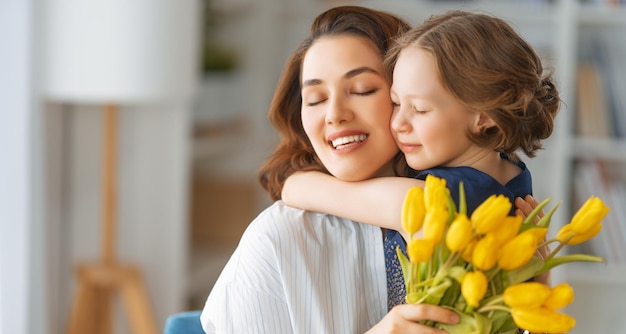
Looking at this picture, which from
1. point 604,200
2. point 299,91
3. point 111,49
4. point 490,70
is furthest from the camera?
point 604,200

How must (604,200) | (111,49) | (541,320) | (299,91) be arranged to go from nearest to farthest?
(541,320)
(299,91)
(111,49)
(604,200)

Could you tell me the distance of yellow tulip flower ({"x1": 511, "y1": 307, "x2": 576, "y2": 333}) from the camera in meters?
0.91

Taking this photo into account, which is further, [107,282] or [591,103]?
[591,103]

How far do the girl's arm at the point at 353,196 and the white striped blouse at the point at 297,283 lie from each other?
1.6 inches

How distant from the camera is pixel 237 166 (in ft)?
13.4

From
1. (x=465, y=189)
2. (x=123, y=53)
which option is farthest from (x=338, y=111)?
(x=123, y=53)

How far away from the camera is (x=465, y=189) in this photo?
1.14 meters

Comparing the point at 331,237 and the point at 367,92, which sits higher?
the point at 367,92

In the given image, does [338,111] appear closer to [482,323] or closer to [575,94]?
[482,323]

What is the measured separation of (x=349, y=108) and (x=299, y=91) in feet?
0.58

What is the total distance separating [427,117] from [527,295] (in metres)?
0.32

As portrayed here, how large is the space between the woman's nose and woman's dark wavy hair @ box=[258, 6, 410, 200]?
10cm

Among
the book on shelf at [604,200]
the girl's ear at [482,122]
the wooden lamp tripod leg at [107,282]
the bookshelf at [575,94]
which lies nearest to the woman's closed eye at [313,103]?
the girl's ear at [482,122]

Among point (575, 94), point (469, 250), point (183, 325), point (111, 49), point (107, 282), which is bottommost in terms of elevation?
point (107, 282)
